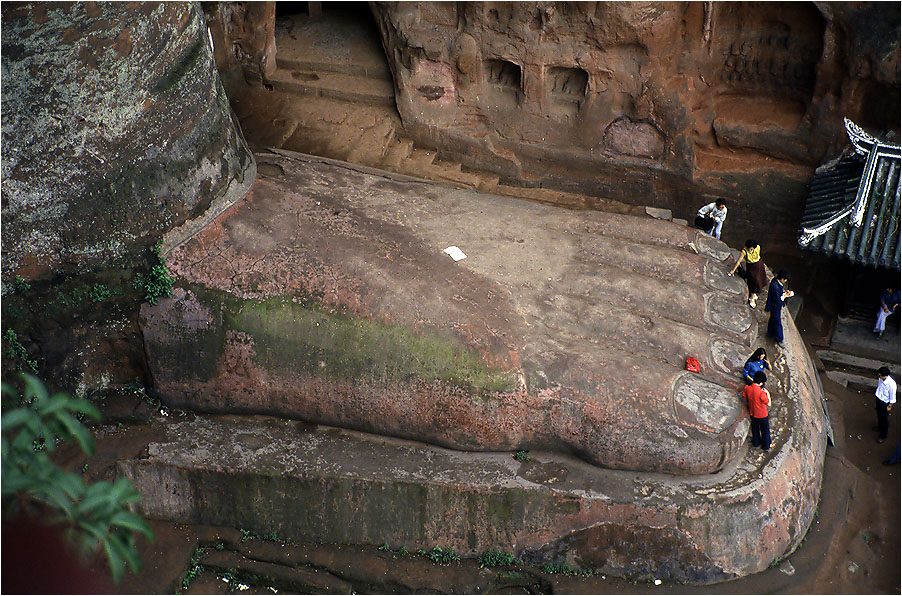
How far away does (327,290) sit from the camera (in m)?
8.12

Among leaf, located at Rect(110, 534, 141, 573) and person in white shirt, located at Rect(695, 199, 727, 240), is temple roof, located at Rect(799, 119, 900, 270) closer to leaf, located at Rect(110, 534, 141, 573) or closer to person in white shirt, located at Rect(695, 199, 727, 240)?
person in white shirt, located at Rect(695, 199, 727, 240)

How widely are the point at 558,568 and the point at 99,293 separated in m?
4.42

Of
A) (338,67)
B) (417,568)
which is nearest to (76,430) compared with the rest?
(417,568)

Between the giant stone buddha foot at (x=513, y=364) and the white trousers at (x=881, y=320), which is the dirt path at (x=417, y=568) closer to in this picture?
the giant stone buddha foot at (x=513, y=364)

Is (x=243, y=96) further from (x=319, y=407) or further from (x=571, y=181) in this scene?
(x=319, y=407)

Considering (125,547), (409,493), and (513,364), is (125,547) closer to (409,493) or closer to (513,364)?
(409,493)

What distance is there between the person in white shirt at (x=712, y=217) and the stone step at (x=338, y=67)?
4085 millimetres

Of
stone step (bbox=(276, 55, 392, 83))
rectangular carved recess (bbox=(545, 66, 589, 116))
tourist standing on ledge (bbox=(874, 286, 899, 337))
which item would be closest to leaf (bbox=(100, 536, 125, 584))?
rectangular carved recess (bbox=(545, 66, 589, 116))

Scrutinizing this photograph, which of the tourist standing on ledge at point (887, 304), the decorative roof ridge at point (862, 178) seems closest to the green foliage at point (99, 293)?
the decorative roof ridge at point (862, 178)

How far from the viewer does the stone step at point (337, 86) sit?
11.8m

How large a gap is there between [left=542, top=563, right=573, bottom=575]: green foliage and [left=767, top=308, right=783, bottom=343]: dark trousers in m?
2.80

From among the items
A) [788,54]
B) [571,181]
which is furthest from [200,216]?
[788,54]

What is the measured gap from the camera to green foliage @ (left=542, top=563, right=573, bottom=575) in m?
8.02

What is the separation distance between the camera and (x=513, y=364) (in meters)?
7.79
